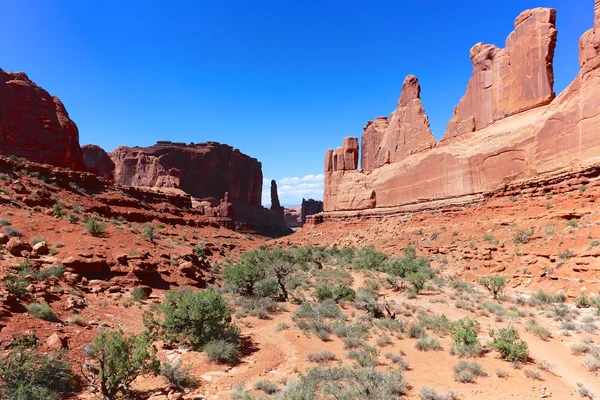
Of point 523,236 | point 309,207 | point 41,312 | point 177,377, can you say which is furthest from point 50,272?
point 309,207

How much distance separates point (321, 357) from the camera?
25.4 feet

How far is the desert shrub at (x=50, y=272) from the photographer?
1033cm

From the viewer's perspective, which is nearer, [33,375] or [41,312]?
[33,375]

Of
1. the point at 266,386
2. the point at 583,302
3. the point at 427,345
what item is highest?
the point at 583,302

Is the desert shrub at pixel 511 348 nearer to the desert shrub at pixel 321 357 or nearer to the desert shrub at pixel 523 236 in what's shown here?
the desert shrub at pixel 321 357

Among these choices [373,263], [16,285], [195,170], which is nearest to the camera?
[16,285]

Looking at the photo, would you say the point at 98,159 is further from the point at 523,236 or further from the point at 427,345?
the point at 427,345

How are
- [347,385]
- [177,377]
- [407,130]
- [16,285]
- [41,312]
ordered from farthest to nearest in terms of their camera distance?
[407,130] → [16,285] → [41,312] → [177,377] → [347,385]

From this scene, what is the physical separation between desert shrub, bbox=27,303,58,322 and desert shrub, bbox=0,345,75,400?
5.70 feet

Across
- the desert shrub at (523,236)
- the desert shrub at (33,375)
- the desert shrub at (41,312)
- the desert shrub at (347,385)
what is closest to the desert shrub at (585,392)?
the desert shrub at (347,385)

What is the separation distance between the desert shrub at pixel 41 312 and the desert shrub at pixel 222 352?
402 cm

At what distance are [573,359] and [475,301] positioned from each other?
6388mm

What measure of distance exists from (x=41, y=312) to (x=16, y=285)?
4.52 ft

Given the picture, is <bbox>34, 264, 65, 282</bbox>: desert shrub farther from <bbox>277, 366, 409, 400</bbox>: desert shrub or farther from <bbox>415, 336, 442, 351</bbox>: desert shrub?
<bbox>415, 336, 442, 351</bbox>: desert shrub
